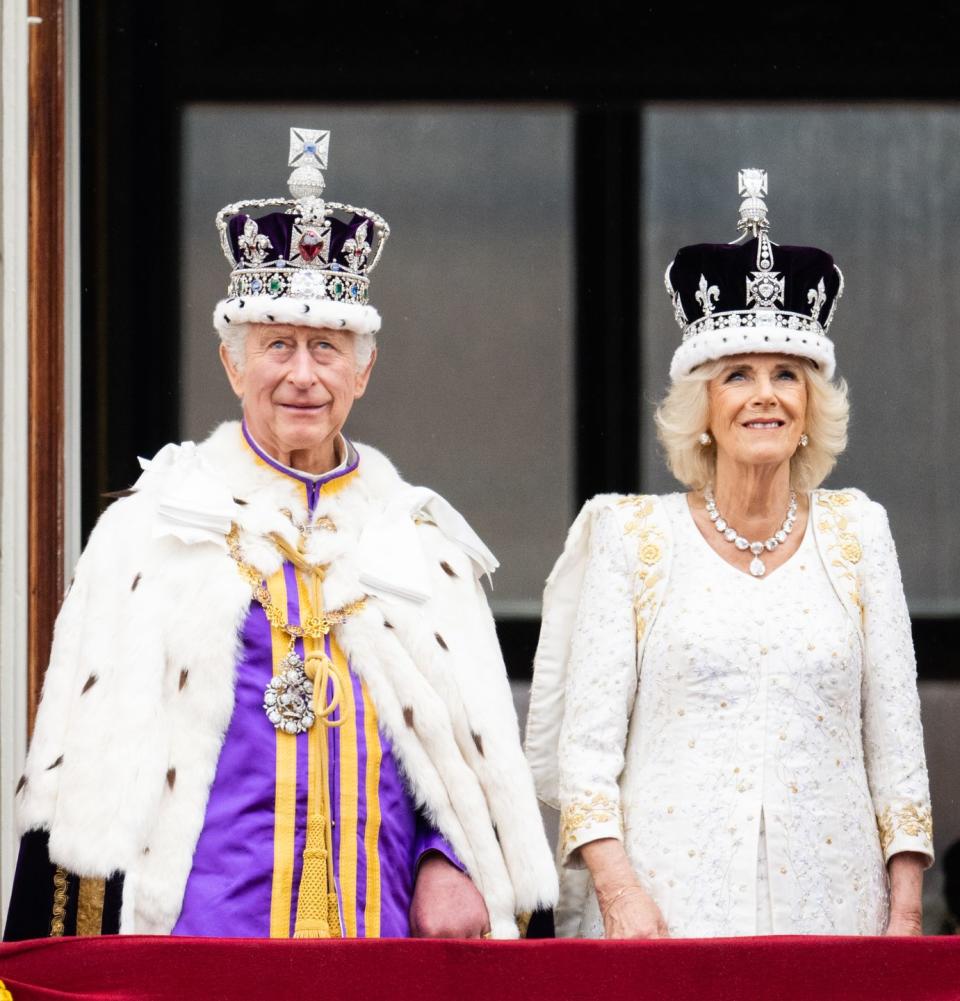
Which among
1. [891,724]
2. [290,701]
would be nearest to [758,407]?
[891,724]

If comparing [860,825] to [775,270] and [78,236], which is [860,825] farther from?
[78,236]

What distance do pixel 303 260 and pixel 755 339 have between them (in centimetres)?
87

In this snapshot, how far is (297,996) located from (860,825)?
1219mm

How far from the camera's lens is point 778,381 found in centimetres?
359

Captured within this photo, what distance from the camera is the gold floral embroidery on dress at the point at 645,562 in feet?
11.5

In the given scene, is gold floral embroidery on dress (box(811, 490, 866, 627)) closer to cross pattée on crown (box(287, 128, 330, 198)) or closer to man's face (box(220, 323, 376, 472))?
man's face (box(220, 323, 376, 472))

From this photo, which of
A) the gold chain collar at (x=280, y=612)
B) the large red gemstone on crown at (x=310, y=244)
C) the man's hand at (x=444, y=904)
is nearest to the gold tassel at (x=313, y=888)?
the man's hand at (x=444, y=904)

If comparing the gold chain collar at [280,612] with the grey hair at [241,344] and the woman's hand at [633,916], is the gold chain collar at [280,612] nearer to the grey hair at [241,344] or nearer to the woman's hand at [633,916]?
the grey hair at [241,344]

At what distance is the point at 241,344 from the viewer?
3.48 meters

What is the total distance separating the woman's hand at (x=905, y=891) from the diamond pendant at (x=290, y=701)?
3.71ft

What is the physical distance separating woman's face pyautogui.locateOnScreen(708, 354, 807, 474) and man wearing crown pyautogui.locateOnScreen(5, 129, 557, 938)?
0.56 metres

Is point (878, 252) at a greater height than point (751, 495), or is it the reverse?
point (878, 252)

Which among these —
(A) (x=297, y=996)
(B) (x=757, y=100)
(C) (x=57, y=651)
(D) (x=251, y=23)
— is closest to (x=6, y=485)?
(C) (x=57, y=651)

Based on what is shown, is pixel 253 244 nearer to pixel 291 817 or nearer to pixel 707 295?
pixel 707 295
